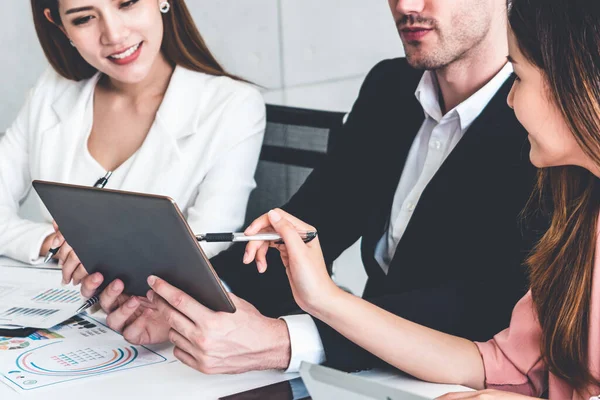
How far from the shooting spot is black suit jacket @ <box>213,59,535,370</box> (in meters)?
1.35

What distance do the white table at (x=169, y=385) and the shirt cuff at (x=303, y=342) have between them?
3 centimetres

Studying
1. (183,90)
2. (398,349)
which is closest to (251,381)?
A: (398,349)

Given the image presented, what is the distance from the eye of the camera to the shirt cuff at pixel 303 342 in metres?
1.21

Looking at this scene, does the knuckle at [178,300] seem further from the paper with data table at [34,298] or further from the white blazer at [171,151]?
the white blazer at [171,151]

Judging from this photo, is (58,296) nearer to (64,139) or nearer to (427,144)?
(64,139)

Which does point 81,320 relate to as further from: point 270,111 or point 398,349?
point 270,111

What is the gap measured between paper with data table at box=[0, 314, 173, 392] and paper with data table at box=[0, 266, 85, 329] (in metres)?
0.04

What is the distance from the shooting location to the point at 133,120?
218cm

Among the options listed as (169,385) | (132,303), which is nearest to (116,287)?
(132,303)

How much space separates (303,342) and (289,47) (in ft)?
7.29

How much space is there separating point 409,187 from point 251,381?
72cm

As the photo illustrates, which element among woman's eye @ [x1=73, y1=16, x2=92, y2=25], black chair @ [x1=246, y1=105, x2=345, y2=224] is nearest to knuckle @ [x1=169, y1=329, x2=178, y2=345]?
black chair @ [x1=246, y1=105, x2=345, y2=224]

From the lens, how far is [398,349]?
120 cm

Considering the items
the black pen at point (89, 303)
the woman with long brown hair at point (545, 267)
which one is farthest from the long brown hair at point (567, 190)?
the black pen at point (89, 303)
